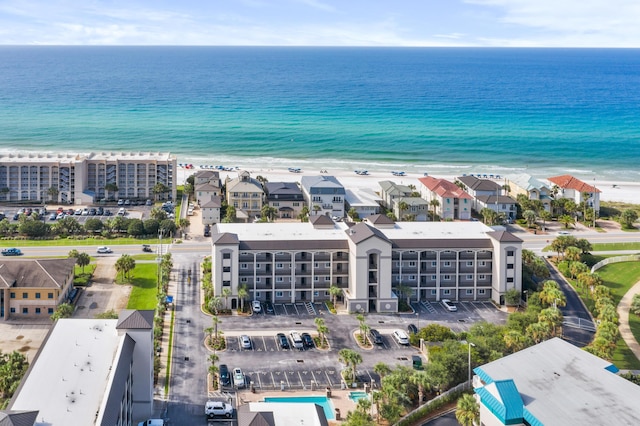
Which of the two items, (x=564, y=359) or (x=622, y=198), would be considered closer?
(x=564, y=359)

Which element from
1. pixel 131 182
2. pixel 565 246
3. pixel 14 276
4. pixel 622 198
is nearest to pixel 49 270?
pixel 14 276

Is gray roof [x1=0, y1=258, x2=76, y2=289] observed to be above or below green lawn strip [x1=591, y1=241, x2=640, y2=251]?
below

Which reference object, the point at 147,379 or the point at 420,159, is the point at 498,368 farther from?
the point at 420,159

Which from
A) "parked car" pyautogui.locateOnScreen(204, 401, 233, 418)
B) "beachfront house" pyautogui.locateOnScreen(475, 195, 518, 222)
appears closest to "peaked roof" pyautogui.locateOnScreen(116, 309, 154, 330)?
"parked car" pyautogui.locateOnScreen(204, 401, 233, 418)

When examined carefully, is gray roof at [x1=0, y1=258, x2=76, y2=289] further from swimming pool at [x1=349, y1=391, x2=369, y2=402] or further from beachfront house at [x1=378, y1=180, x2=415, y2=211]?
beachfront house at [x1=378, y1=180, x2=415, y2=211]

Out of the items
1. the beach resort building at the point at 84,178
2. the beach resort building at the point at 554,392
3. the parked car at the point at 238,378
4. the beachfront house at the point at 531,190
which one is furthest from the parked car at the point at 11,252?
the beachfront house at the point at 531,190

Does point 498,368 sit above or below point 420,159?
below

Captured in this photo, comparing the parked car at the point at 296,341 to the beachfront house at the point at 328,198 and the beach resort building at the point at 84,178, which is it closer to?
the beachfront house at the point at 328,198
